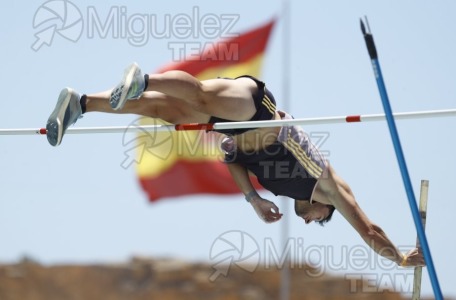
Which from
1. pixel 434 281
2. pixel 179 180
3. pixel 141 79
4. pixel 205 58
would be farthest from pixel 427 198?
pixel 179 180

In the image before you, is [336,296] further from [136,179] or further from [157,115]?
[157,115]

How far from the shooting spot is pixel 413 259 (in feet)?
30.6

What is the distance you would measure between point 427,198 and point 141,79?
2.12 metres

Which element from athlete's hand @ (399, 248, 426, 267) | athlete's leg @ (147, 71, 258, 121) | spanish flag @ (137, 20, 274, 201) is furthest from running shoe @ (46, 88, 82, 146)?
spanish flag @ (137, 20, 274, 201)

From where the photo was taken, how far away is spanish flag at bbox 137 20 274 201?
1797 centimetres

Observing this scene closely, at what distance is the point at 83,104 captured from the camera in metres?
8.94

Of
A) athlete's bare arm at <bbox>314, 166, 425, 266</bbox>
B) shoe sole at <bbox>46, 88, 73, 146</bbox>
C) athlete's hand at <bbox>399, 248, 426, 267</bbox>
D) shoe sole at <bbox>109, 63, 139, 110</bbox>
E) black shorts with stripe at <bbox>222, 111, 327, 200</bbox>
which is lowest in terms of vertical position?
athlete's hand at <bbox>399, 248, 426, 267</bbox>

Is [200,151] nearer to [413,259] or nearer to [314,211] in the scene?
[314,211]

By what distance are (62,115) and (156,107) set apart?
2.29ft

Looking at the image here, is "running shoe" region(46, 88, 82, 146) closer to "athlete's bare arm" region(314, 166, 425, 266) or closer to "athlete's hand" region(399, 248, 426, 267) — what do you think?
"athlete's bare arm" region(314, 166, 425, 266)

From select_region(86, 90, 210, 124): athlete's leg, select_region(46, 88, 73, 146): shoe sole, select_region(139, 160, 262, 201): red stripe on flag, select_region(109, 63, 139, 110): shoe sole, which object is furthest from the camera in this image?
select_region(139, 160, 262, 201): red stripe on flag

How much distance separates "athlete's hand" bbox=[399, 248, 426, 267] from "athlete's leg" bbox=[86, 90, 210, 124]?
1.66 m

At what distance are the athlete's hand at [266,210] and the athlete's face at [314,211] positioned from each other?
0.21 metres

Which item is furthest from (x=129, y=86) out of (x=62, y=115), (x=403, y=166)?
(x=403, y=166)
